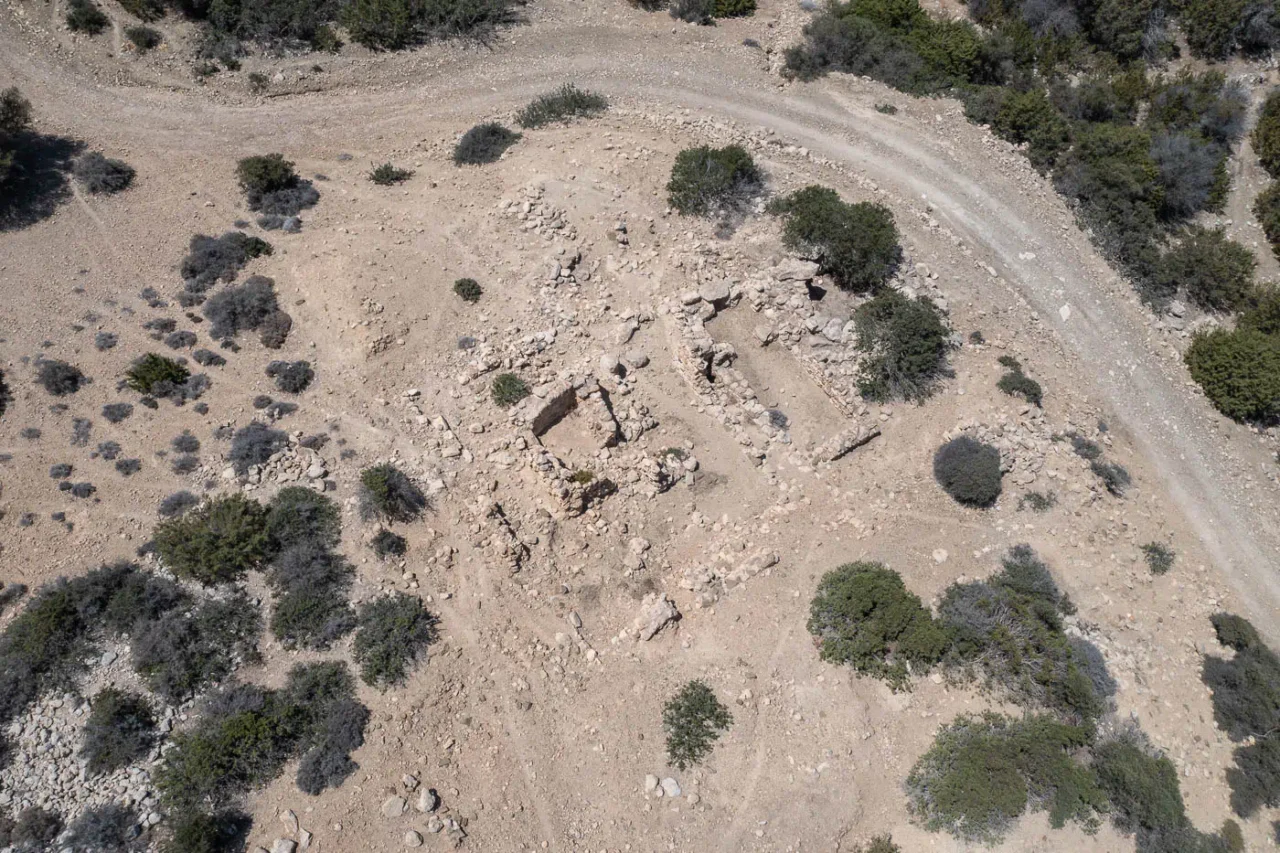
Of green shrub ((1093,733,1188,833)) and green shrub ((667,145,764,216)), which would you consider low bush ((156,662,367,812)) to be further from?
green shrub ((667,145,764,216))

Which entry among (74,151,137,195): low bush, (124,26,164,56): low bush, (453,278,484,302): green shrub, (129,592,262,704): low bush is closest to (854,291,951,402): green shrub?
(453,278,484,302): green shrub

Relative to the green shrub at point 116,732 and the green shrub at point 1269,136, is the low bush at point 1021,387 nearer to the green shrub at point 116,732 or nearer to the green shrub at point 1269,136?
the green shrub at point 1269,136

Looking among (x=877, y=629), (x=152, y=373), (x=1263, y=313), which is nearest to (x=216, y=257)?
(x=152, y=373)

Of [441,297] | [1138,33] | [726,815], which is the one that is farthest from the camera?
[1138,33]

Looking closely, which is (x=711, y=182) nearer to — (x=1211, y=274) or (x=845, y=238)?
(x=845, y=238)

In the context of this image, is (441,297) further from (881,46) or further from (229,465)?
(881,46)

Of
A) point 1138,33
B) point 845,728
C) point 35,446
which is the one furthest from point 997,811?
point 1138,33
